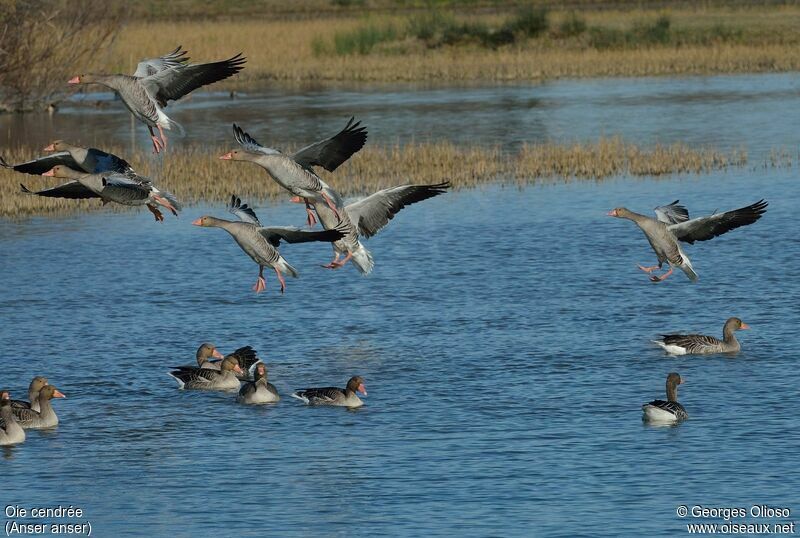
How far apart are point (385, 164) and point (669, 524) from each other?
21287 mm

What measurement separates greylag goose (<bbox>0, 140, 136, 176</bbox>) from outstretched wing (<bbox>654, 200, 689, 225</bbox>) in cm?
682

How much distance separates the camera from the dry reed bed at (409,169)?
31.6m

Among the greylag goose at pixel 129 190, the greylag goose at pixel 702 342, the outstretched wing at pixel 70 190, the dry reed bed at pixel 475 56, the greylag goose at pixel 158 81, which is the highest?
the greylag goose at pixel 158 81

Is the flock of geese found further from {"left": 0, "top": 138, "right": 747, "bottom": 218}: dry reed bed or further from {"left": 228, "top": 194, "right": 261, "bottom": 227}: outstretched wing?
{"left": 0, "top": 138, "right": 747, "bottom": 218}: dry reed bed

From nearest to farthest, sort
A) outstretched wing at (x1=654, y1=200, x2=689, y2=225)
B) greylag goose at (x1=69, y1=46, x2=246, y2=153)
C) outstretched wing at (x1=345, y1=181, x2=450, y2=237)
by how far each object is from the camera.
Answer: greylag goose at (x1=69, y1=46, x2=246, y2=153) → outstretched wing at (x1=345, y1=181, x2=450, y2=237) → outstretched wing at (x1=654, y1=200, x2=689, y2=225)

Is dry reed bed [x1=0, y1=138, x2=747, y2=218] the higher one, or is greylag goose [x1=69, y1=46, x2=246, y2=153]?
greylag goose [x1=69, y1=46, x2=246, y2=153]

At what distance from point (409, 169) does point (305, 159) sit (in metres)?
15.4

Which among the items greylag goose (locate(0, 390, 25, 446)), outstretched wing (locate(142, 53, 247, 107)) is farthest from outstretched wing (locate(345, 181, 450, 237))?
greylag goose (locate(0, 390, 25, 446))

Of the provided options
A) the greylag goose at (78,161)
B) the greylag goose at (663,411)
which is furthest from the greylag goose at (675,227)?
the greylag goose at (78,161)

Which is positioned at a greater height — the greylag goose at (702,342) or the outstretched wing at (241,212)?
the outstretched wing at (241,212)

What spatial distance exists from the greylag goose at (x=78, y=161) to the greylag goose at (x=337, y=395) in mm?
3246

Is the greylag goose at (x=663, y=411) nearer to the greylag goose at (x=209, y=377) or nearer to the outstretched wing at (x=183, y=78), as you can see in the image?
the greylag goose at (x=209, y=377)

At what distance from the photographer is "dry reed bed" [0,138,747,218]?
3156 centimetres

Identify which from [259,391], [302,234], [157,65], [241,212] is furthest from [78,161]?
[259,391]
